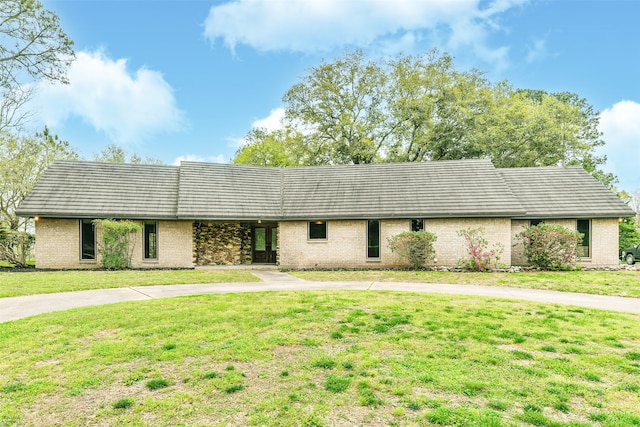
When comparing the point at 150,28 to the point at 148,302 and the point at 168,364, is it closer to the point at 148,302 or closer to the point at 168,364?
the point at 148,302

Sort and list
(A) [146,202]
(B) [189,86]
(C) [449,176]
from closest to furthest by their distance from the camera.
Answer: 1. (A) [146,202]
2. (C) [449,176]
3. (B) [189,86]

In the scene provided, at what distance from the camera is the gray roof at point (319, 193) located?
16.8 metres

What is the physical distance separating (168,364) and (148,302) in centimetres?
439

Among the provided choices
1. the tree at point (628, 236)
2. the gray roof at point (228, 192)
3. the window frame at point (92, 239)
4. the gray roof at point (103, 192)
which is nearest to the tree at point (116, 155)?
the gray roof at point (103, 192)

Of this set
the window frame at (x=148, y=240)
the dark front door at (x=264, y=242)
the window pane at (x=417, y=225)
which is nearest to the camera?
the window pane at (x=417, y=225)

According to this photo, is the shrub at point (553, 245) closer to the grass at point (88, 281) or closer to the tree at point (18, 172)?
the grass at point (88, 281)

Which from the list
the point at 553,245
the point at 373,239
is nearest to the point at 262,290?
the point at 373,239

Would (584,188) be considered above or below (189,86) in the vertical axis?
below

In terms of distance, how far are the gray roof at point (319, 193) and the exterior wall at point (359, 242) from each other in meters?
0.54

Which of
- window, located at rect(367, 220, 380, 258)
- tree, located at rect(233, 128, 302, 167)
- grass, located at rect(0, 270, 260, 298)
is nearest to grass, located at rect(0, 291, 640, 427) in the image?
grass, located at rect(0, 270, 260, 298)

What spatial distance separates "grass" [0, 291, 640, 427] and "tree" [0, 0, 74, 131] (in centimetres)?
1231

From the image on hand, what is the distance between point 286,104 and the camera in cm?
3266

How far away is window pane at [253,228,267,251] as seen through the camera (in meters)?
19.7

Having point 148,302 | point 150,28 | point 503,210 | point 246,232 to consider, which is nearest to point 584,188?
point 503,210
